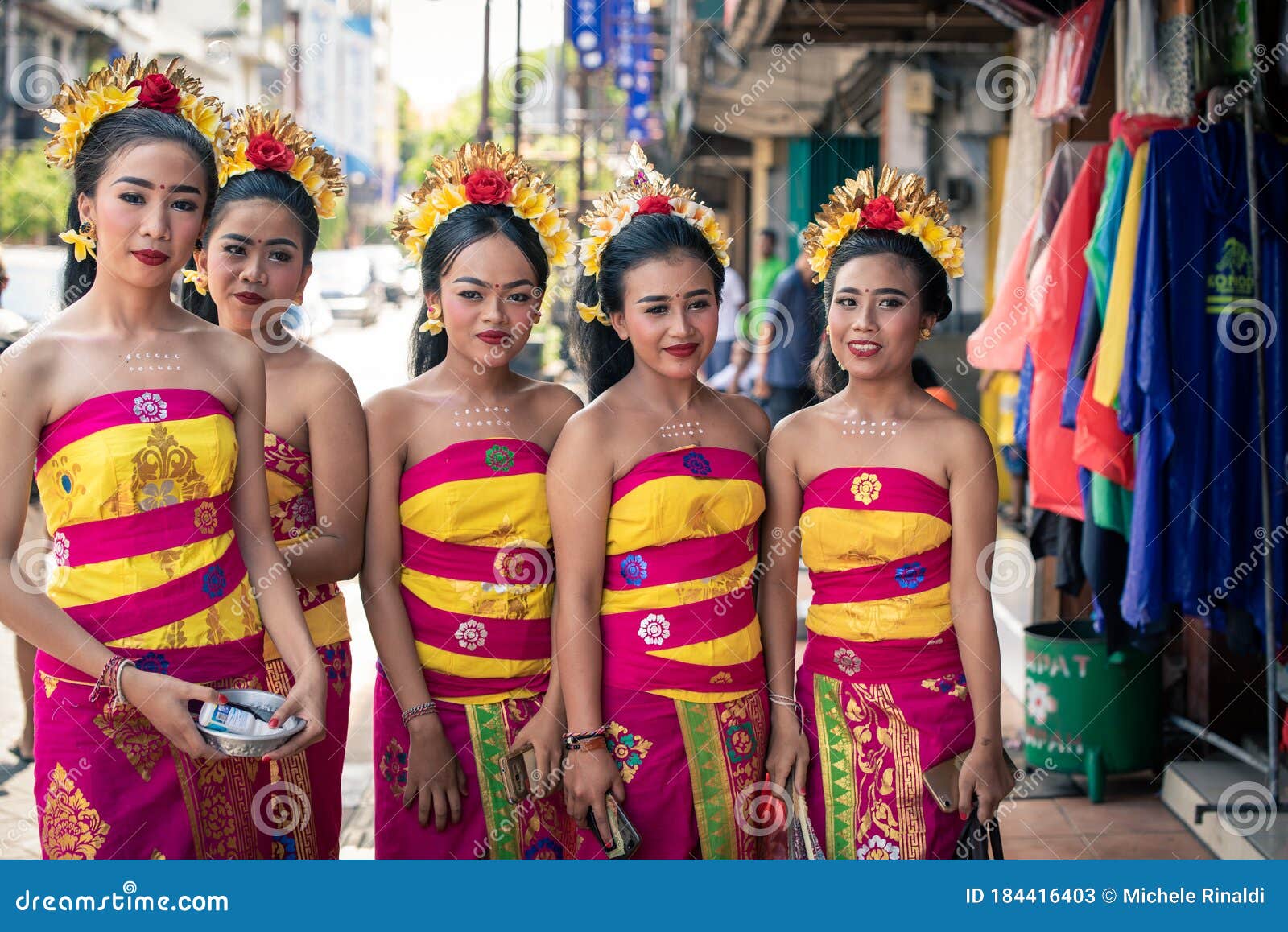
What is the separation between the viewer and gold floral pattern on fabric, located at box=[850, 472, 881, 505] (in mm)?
2494

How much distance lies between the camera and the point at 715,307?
250 cm

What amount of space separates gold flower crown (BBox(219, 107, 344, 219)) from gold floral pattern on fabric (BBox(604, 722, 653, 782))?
1270mm

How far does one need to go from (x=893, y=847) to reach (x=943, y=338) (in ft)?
19.9

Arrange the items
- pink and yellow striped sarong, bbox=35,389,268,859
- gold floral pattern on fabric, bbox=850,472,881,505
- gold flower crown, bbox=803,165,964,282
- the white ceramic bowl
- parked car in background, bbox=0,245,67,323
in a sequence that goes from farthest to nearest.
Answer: parked car in background, bbox=0,245,67,323 < gold flower crown, bbox=803,165,964,282 < gold floral pattern on fabric, bbox=850,472,881,505 < pink and yellow striped sarong, bbox=35,389,268,859 < the white ceramic bowl

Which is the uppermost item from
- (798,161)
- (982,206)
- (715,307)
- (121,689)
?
(798,161)

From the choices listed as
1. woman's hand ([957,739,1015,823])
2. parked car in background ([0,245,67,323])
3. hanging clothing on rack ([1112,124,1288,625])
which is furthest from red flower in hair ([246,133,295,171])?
parked car in background ([0,245,67,323])

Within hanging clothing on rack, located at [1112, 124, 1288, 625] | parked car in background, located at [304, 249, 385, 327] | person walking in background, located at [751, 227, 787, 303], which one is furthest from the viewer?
parked car in background, located at [304, 249, 385, 327]

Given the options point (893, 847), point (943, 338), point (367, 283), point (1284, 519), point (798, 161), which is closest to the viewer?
point (893, 847)

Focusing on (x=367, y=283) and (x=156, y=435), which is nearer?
(x=156, y=435)

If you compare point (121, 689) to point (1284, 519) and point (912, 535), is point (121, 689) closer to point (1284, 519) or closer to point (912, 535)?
point (912, 535)

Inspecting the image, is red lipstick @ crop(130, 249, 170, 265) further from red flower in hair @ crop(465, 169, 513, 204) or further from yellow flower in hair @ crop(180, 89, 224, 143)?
red flower in hair @ crop(465, 169, 513, 204)

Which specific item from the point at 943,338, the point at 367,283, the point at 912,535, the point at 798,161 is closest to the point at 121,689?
the point at 912,535

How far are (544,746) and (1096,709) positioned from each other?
241 cm

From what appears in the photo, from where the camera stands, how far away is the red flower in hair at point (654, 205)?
2.59 metres
